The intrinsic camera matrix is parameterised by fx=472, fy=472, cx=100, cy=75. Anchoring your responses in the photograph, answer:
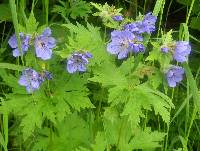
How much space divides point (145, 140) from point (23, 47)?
0.78 meters

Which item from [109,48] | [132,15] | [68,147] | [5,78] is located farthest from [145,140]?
[132,15]

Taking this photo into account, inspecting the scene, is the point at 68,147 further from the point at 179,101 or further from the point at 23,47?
the point at 179,101

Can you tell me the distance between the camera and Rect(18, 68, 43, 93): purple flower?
2.00 metres

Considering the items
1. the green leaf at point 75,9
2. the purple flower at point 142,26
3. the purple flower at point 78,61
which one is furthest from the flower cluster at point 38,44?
the green leaf at point 75,9

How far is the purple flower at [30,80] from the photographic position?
6.58ft

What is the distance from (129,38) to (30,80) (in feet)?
1.50

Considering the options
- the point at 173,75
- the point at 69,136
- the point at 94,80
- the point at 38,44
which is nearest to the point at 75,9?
the point at 69,136

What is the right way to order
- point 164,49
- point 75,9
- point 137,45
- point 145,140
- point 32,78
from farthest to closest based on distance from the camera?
point 75,9, point 145,140, point 32,78, point 137,45, point 164,49

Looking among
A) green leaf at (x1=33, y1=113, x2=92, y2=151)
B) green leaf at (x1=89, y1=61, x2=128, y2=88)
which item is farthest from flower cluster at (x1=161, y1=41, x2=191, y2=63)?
green leaf at (x1=33, y1=113, x2=92, y2=151)

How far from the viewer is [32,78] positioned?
2.00m

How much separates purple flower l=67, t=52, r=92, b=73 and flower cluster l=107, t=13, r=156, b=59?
0.33 feet

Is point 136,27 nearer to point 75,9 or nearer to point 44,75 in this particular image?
point 44,75

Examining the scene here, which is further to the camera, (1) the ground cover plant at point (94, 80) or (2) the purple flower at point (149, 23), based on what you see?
(2) the purple flower at point (149, 23)

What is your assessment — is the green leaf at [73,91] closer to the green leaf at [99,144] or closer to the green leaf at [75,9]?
the green leaf at [99,144]
